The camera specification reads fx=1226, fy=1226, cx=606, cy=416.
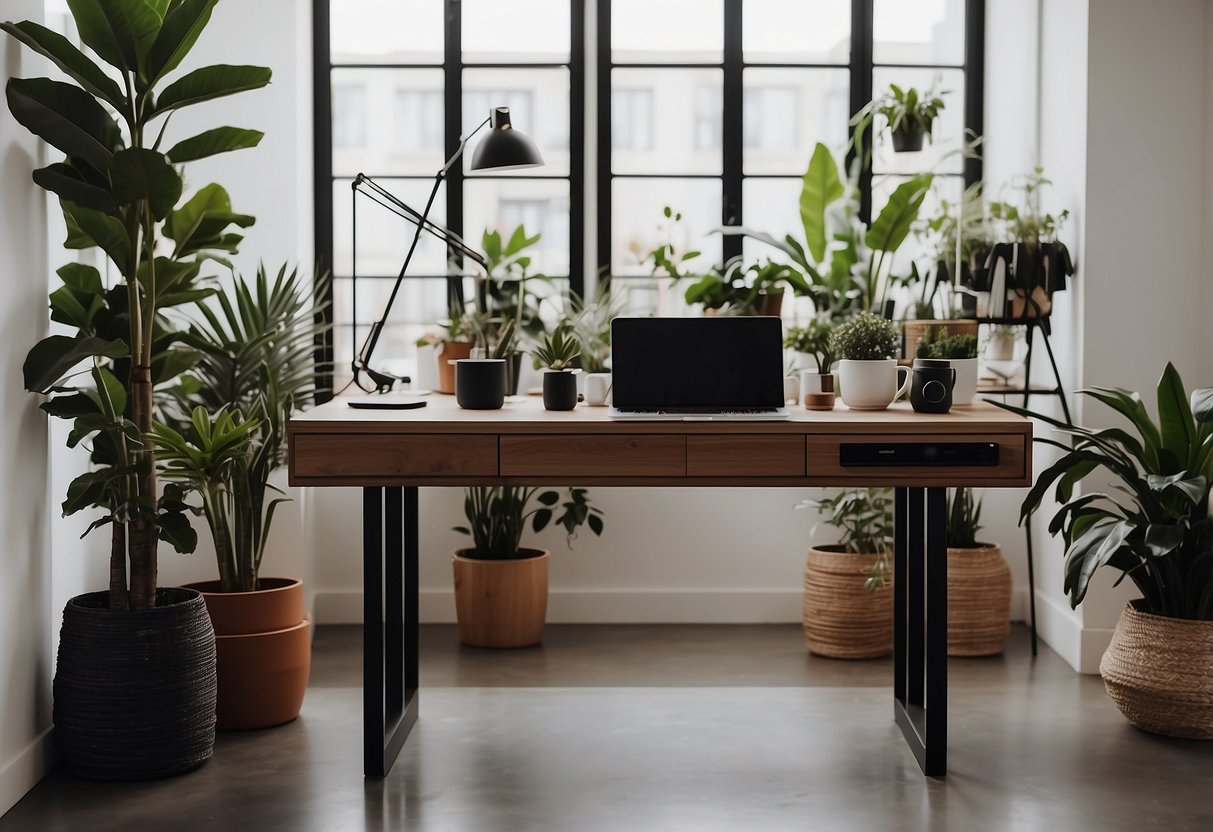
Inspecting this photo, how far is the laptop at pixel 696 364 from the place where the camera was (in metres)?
3.28

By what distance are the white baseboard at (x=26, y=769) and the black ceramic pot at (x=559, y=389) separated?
158cm

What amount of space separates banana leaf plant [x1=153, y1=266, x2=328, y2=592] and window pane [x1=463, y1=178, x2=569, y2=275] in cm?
100

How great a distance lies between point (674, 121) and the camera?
16.6ft

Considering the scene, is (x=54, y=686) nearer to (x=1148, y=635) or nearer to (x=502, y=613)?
(x=502, y=613)

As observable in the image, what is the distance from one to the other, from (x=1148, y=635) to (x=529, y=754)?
5.85 ft

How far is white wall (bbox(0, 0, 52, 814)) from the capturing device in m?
2.99

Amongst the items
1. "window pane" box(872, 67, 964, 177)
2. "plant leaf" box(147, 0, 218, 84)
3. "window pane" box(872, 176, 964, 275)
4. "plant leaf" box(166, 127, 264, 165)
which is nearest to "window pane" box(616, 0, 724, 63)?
"window pane" box(872, 67, 964, 177)

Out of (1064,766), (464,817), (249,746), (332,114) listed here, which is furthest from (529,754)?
(332,114)

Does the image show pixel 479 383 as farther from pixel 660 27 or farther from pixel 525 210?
pixel 660 27

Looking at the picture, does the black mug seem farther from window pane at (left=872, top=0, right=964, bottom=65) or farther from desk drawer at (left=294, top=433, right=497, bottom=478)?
window pane at (left=872, top=0, right=964, bottom=65)

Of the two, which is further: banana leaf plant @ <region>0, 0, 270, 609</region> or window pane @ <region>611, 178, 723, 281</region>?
window pane @ <region>611, 178, 723, 281</region>

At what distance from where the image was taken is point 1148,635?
11.4 ft

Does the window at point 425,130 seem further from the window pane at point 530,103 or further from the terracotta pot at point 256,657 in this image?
the terracotta pot at point 256,657

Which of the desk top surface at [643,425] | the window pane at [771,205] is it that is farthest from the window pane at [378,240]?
the desk top surface at [643,425]
